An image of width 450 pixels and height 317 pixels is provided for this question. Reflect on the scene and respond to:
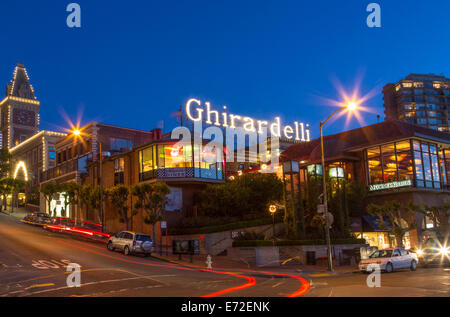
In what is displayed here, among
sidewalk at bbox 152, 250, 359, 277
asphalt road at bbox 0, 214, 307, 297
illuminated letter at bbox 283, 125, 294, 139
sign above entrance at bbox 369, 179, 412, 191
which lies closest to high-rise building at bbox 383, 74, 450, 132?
illuminated letter at bbox 283, 125, 294, 139

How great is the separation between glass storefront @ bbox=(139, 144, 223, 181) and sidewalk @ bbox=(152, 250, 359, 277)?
959 centimetres

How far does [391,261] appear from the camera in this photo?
25562mm

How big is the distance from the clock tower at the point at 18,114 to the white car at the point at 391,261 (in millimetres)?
104384

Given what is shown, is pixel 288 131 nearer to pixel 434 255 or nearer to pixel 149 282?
pixel 434 255

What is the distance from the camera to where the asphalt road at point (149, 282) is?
16.1 metres

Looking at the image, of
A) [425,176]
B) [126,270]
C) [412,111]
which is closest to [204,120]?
[425,176]

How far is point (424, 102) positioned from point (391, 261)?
116441 millimetres

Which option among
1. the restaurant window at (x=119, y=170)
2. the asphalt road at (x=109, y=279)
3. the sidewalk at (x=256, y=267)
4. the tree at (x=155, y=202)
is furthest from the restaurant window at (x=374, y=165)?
the asphalt road at (x=109, y=279)

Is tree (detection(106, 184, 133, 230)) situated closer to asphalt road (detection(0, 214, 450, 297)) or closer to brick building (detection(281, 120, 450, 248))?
asphalt road (detection(0, 214, 450, 297))

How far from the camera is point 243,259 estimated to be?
1271 inches

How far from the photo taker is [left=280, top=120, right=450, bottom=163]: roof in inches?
1871

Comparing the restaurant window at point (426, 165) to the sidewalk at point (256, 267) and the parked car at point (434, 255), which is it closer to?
the parked car at point (434, 255)

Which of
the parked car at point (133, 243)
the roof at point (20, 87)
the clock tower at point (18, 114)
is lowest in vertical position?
the parked car at point (133, 243)
